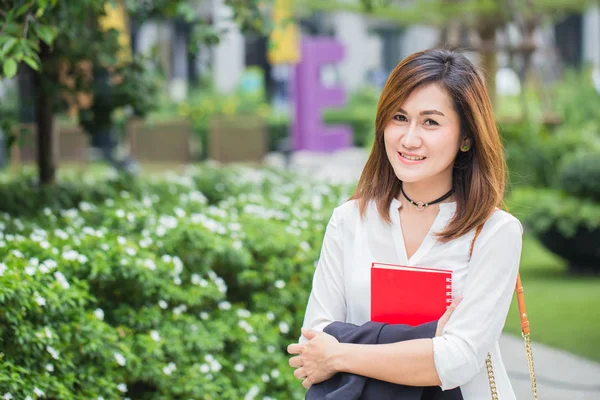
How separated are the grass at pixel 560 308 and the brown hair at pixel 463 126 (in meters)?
4.20

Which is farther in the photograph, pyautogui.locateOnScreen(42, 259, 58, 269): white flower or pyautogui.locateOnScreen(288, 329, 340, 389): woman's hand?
pyautogui.locateOnScreen(42, 259, 58, 269): white flower

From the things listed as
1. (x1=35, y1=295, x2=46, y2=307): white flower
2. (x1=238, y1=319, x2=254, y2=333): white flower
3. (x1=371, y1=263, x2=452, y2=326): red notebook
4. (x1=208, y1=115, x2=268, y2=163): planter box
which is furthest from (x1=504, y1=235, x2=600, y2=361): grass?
(x1=208, y1=115, x2=268, y2=163): planter box

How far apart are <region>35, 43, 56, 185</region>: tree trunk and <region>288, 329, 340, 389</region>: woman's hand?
413 centimetres

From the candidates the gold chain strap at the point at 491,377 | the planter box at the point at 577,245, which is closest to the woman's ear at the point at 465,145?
the gold chain strap at the point at 491,377

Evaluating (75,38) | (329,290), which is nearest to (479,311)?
(329,290)

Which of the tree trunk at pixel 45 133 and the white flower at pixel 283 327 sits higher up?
the tree trunk at pixel 45 133

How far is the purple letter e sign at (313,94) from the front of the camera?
49.4 ft

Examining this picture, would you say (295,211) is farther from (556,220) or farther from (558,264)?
(558,264)

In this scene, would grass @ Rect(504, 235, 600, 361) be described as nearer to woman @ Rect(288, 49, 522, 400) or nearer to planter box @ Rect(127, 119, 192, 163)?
woman @ Rect(288, 49, 522, 400)

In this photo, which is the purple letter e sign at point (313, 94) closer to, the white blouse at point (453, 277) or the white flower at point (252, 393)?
the white flower at point (252, 393)

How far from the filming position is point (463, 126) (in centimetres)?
238

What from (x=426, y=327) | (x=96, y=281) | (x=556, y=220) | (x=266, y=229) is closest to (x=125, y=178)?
(x=266, y=229)

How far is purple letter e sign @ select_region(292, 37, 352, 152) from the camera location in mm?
15070

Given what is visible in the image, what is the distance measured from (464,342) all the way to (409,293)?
8.0 inches
